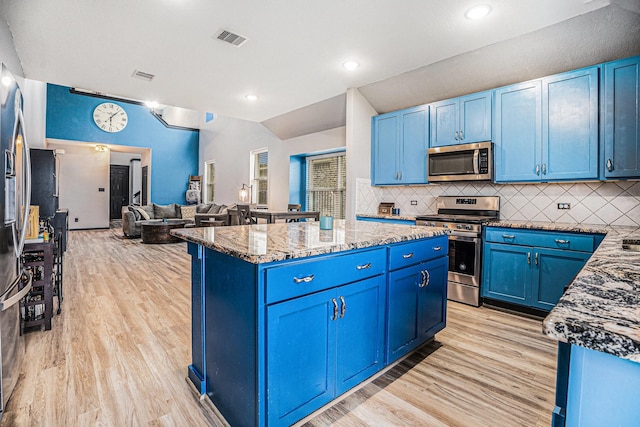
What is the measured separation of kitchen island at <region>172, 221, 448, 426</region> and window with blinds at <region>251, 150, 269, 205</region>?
5.80 meters

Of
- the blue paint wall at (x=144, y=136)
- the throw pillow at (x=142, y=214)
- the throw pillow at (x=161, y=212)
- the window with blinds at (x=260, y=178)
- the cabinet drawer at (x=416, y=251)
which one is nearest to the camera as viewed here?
the cabinet drawer at (x=416, y=251)

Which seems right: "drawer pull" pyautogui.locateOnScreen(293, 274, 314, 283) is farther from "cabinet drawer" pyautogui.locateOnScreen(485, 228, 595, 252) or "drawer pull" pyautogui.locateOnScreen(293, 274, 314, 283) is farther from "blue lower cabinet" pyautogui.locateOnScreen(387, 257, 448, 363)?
"cabinet drawer" pyautogui.locateOnScreen(485, 228, 595, 252)

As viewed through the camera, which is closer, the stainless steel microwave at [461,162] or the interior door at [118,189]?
the stainless steel microwave at [461,162]

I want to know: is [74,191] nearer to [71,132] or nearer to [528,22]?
[71,132]

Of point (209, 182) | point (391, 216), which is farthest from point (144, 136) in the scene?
point (391, 216)

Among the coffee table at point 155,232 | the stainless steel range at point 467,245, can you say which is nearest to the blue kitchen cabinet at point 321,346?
the stainless steel range at point 467,245

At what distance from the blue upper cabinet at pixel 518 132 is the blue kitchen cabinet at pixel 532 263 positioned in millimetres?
645

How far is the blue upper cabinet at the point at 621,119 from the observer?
265 cm

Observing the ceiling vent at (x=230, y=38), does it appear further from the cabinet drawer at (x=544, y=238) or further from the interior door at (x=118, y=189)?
the interior door at (x=118, y=189)

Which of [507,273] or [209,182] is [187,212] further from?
[507,273]

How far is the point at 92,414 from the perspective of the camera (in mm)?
1626

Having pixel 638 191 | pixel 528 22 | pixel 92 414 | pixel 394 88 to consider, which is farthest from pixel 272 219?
pixel 638 191

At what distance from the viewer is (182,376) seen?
6.53 ft

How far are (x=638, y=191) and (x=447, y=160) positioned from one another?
167cm
